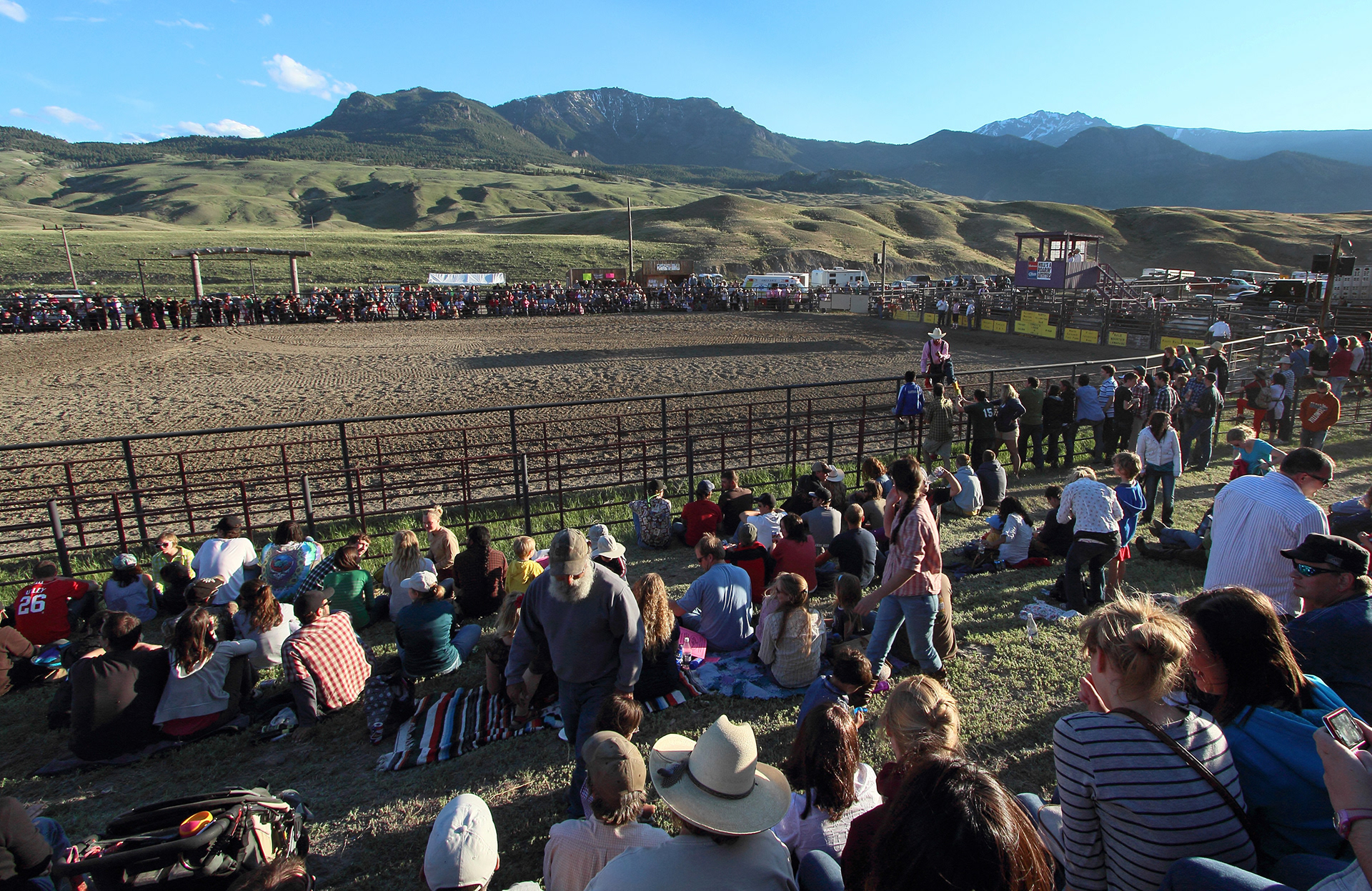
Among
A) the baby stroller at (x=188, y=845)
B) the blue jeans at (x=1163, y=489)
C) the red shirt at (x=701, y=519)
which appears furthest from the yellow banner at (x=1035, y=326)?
the baby stroller at (x=188, y=845)

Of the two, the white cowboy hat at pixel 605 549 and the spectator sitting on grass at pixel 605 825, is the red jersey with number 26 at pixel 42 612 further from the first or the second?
the spectator sitting on grass at pixel 605 825

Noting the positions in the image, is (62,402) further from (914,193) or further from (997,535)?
(914,193)

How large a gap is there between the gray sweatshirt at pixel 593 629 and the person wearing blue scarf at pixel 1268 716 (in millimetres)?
2506

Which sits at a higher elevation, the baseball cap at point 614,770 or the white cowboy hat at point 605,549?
the baseball cap at point 614,770

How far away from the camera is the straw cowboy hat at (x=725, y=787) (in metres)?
2.06

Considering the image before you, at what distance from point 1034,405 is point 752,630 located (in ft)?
24.1

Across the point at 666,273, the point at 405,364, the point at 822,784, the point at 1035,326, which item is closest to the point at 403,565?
the point at 822,784

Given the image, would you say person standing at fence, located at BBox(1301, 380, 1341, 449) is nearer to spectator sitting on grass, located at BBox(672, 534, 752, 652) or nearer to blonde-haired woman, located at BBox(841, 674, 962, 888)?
spectator sitting on grass, located at BBox(672, 534, 752, 652)

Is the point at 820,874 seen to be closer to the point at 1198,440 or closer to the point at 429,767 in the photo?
the point at 429,767

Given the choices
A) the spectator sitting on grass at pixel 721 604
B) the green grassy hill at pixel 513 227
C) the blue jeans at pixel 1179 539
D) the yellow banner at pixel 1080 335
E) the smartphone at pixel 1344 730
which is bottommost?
the yellow banner at pixel 1080 335

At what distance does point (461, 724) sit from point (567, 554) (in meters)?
2.02

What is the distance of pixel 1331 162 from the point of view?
592 feet

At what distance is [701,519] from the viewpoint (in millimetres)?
7832

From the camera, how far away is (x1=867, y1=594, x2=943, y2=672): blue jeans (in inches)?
183
